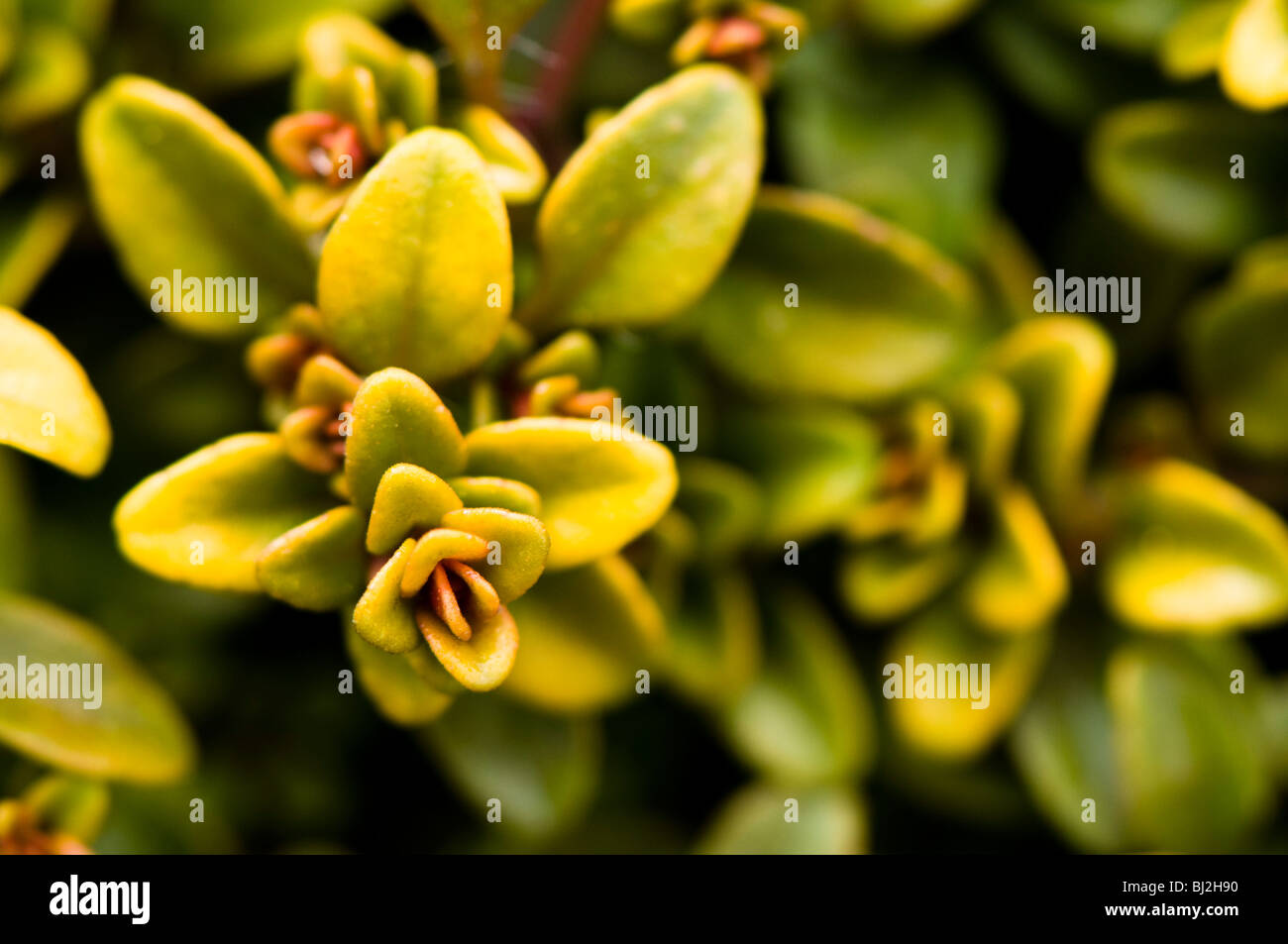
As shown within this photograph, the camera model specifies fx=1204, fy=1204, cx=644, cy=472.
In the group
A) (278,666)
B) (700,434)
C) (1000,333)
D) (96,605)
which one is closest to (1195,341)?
(1000,333)

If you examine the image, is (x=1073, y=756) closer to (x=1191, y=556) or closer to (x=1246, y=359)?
(x=1191, y=556)

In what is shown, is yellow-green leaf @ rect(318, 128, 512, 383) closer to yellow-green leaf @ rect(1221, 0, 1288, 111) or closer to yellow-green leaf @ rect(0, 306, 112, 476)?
yellow-green leaf @ rect(0, 306, 112, 476)

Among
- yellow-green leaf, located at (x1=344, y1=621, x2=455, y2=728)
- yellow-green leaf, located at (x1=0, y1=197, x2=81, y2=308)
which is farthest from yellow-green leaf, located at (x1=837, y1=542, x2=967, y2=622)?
yellow-green leaf, located at (x1=0, y1=197, x2=81, y2=308)

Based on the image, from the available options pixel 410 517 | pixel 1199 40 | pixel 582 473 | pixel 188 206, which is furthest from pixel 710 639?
pixel 1199 40

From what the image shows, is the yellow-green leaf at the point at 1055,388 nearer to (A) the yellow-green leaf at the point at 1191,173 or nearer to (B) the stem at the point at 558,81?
(A) the yellow-green leaf at the point at 1191,173
